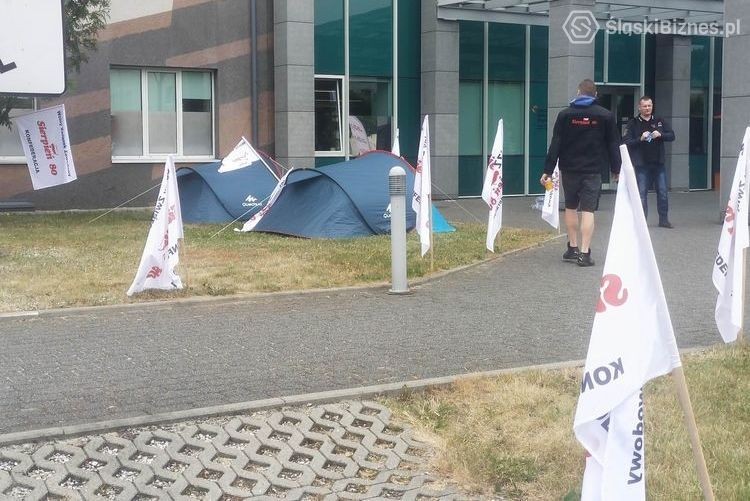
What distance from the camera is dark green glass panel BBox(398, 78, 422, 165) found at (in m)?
24.0

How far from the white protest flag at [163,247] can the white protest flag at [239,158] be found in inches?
309

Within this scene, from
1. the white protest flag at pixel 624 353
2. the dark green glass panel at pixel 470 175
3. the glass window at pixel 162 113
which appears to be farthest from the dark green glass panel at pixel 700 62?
the white protest flag at pixel 624 353

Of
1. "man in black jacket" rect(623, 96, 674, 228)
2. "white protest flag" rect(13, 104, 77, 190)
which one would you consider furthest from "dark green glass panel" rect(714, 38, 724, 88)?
"white protest flag" rect(13, 104, 77, 190)

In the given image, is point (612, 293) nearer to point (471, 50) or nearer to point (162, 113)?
point (162, 113)

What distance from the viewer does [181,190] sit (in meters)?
18.2

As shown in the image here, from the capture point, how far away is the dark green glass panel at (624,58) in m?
26.6

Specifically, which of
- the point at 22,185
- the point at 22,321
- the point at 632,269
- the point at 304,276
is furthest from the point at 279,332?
the point at 22,185

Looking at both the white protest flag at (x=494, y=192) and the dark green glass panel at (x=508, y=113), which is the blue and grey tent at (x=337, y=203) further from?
the dark green glass panel at (x=508, y=113)

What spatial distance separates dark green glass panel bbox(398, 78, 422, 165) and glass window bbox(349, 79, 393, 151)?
257 millimetres

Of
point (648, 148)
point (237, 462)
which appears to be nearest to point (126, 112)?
point (648, 148)

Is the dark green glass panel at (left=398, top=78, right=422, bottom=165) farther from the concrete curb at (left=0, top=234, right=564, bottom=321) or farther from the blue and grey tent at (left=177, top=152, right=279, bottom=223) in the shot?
the concrete curb at (left=0, top=234, right=564, bottom=321)

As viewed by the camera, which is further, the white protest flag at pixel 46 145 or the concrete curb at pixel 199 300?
the white protest flag at pixel 46 145

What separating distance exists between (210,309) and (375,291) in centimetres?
172

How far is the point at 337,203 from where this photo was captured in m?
15.1
